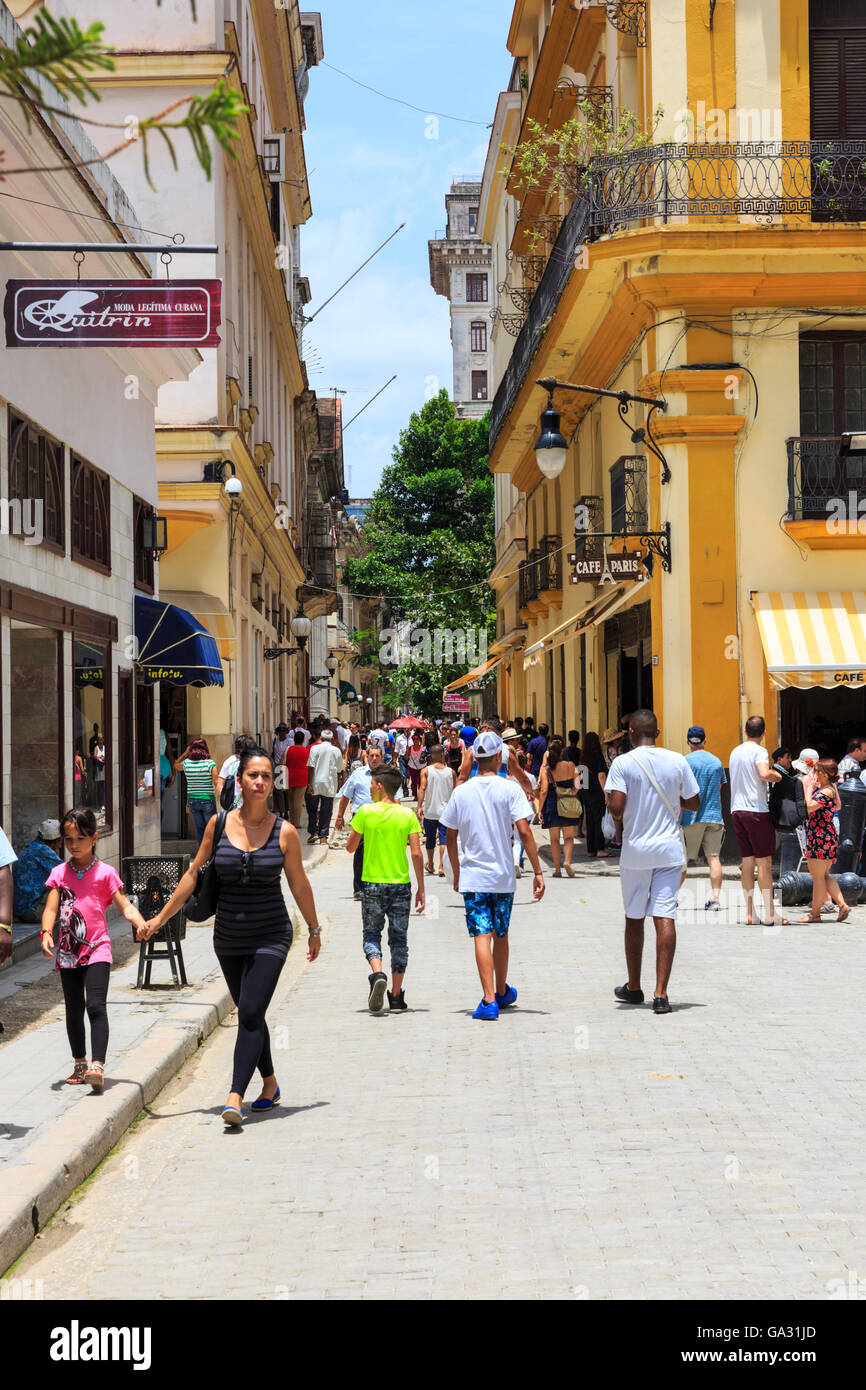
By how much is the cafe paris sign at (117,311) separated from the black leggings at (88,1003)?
5.04 meters

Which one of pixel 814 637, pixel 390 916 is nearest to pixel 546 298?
pixel 814 637

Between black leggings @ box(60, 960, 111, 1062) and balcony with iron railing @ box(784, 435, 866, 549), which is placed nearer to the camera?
black leggings @ box(60, 960, 111, 1062)

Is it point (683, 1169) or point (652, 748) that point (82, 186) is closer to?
point (652, 748)

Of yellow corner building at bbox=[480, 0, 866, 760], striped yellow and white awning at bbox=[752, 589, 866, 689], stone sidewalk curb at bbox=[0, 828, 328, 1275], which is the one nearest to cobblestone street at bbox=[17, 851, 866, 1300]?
stone sidewalk curb at bbox=[0, 828, 328, 1275]

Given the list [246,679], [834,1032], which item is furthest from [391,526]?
[834,1032]

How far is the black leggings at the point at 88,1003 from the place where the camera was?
24.7 ft

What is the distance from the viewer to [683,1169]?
19.4 feet

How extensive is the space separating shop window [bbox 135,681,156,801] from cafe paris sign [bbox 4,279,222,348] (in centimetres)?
796

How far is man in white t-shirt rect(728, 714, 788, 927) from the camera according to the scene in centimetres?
1393

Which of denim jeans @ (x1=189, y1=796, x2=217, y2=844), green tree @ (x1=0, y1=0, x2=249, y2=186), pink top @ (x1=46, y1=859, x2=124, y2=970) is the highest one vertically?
green tree @ (x1=0, y1=0, x2=249, y2=186)

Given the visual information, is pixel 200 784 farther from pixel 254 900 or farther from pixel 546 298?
pixel 254 900

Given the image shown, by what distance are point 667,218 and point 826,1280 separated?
56.3 ft

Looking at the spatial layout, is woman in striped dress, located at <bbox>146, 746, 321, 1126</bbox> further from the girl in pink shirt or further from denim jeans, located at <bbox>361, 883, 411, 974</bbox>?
denim jeans, located at <bbox>361, 883, 411, 974</bbox>

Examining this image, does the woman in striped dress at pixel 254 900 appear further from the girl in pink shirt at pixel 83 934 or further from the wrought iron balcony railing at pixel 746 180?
the wrought iron balcony railing at pixel 746 180
